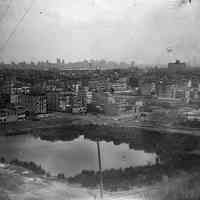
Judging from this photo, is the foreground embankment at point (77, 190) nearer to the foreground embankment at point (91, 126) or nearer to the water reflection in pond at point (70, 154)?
the water reflection in pond at point (70, 154)

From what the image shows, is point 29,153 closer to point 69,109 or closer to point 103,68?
point 69,109

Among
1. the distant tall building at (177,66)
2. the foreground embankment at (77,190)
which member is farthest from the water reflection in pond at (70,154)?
the distant tall building at (177,66)

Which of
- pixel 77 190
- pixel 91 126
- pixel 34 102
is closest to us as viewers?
pixel 77 190

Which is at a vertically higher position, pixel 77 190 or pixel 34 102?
pixel 34 102

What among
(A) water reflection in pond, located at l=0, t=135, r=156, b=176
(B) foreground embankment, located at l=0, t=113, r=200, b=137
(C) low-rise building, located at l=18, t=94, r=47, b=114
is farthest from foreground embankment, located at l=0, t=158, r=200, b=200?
(C) low-rise building, located at l=18, t=94, r=47, b=114

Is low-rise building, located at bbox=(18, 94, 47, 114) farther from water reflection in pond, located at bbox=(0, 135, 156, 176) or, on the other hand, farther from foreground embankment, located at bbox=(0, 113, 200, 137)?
water reflection in pond, located at bbox=(0, 135, 156, 176)

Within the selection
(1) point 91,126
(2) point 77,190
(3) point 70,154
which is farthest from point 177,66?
(2) point 77,190

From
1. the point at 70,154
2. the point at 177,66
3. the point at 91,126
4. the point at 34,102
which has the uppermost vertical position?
the point at 177,66

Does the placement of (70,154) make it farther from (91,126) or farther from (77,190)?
(77,190)
